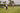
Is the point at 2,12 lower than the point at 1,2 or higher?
lower

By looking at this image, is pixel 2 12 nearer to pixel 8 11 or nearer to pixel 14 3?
pixel 8 11

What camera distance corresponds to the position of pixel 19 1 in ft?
1.73

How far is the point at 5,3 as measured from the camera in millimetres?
533

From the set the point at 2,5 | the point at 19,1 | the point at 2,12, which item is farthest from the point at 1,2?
the point at 19,1

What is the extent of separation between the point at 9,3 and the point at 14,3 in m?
0.09

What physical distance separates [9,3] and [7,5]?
53 mm

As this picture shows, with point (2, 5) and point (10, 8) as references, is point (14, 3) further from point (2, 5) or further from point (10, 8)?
point (2, 5)

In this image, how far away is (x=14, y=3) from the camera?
530 millimetres

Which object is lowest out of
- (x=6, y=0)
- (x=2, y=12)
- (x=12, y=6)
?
(x=2, y=12)

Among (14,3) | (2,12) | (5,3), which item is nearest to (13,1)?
(14,3)

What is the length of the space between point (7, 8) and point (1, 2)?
0.16m

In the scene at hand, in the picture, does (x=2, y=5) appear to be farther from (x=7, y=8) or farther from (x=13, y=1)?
(x=13, y=1)

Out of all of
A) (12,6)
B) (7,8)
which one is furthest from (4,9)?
(12,6)

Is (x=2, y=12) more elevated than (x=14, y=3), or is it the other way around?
(x=14, y=3)
